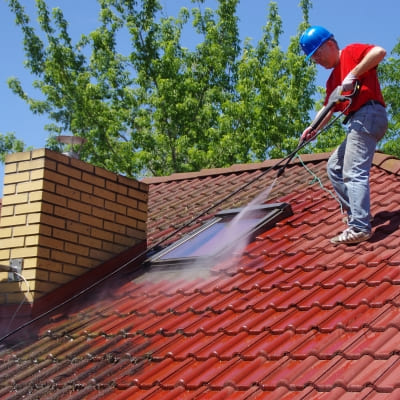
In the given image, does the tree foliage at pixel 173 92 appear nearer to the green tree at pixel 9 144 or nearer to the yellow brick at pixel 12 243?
the green tree at pixel 9 144

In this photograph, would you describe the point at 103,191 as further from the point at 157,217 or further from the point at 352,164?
the point at 352,164

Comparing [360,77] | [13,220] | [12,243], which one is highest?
[360,77]

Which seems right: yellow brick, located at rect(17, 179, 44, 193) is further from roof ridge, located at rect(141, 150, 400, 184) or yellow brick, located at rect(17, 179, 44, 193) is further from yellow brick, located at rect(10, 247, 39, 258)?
roof ridge, located at rect(141, 150, 400, 184)

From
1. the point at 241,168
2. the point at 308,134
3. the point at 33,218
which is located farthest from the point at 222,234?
the point at 241,168

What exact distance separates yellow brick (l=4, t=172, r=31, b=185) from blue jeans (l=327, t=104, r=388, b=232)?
2.88 meters

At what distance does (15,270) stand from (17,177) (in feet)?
2.93

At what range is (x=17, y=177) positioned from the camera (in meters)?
6.77

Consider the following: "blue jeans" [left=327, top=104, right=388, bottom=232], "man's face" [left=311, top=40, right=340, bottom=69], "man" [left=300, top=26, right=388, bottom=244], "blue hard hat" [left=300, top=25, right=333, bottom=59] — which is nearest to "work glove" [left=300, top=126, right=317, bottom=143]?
"man" [left=300, top=26, right=388, bottom=244]

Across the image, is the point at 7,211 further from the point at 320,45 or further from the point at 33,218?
the point at 320,45

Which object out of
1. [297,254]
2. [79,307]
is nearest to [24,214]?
[79,307]

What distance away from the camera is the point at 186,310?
5.54 meters

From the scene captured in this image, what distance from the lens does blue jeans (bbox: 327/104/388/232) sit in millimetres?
5570

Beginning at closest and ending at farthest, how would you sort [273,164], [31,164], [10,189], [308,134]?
[308,134], [31,164], [10,189], [273,164]

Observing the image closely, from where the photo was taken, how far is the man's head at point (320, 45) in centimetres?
580
